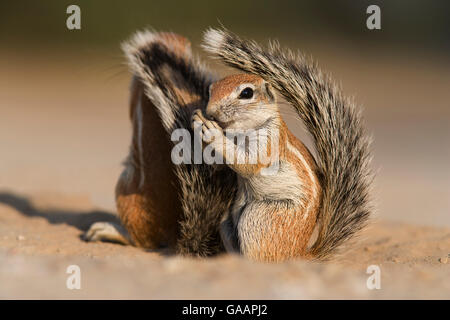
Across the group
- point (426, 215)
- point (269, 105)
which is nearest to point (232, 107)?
point (269, 105)

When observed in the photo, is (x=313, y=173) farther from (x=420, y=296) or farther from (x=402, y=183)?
(x=402, y=183)

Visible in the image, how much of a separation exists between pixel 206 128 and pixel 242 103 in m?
0.36

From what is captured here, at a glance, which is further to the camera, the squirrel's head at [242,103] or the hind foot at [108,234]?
the hind foot at [108,234]

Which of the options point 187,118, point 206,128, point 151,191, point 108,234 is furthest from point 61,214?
point 206,128

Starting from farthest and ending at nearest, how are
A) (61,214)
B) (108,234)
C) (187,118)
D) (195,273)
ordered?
(61,214) → (108,234) → (187,118) → (195,273)

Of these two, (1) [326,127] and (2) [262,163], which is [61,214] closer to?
(2) [262,163]

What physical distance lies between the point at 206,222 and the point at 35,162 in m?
7.65

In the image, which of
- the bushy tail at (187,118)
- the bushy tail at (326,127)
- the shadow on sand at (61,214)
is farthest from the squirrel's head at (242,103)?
the shadow on sand at (61,214)

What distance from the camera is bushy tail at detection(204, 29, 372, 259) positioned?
4922 millimetres

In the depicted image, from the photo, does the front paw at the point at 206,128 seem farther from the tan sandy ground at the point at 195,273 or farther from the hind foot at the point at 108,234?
the hind foot at the point at 108,234

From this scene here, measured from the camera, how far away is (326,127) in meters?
4.93

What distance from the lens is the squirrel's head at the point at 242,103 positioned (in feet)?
15.2

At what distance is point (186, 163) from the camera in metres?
5.26

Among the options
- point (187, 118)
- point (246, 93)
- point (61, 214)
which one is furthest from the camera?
point (61, 214)
